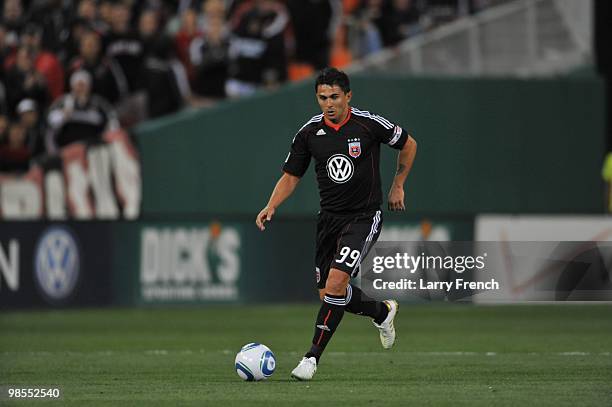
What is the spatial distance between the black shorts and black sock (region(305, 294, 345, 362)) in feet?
0.79

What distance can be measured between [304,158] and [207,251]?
29.1 ft

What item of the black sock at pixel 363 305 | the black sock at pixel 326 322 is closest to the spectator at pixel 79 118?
the black sock at pixel 363 305

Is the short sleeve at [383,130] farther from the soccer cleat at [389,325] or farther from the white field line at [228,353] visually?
the white field line at [228,353]

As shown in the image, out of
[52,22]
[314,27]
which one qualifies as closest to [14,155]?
[52,22]

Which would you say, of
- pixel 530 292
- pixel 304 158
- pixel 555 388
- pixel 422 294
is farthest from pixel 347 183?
pixel 530 292

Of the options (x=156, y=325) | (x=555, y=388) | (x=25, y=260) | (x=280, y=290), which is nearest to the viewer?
(x=555, y=388)

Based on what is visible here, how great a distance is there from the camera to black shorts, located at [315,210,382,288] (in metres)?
10.5

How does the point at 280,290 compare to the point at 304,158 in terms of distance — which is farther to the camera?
the point at 280,290

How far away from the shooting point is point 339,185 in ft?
34.9

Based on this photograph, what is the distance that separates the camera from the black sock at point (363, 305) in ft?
36.3

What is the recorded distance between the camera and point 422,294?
11086 mm

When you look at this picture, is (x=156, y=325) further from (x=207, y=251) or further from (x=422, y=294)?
(x=422, y=294)

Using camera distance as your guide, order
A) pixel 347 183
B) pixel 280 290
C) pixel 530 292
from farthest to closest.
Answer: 1. pixel 280 290
2. pixel 530 292
3. pixel 347 183

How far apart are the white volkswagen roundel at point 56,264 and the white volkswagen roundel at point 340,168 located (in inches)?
357
